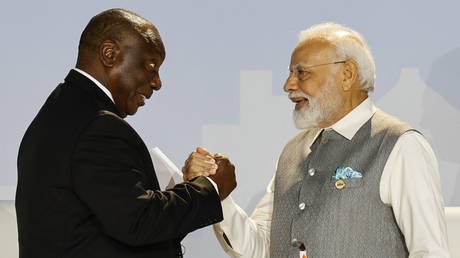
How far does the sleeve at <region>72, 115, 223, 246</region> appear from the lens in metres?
1.59

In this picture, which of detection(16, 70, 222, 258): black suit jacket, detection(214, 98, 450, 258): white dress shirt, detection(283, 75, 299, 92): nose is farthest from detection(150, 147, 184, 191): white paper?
detection(214, 98, 450, 258): white dress shirt

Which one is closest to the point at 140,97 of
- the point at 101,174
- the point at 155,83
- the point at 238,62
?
the point at 155,83

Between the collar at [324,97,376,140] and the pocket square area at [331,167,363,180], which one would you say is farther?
the collar at [324,97,376,140]

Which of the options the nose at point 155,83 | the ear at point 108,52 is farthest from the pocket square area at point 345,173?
the ear at point 108,52

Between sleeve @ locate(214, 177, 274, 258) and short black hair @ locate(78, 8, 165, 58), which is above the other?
short black hair @ locate(78, 8, 165, 58)

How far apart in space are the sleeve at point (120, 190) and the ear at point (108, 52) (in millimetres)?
167

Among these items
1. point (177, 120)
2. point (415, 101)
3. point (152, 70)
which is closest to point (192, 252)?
point (177, 120)

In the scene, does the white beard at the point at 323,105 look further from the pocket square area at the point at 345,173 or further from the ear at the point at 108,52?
the ear at the point at 108,52

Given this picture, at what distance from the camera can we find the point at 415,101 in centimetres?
431

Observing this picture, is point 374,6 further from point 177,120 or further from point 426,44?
point 177,120

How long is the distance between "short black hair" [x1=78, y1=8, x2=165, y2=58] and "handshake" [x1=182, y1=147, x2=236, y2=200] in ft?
1.40

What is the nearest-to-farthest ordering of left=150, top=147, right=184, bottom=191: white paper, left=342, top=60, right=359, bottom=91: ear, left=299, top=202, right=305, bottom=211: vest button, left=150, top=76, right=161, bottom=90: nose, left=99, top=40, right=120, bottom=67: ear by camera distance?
left=99, top=40, right=120, bottom=67: ear < left=150, top=76, right=161, bottom=90: nose < left=299, top=202, right=305, bottom=211: vest button < left=342, top=60, right=359, bottom=91: ear < left=150, top=147, right=184, bottom=191: white paper

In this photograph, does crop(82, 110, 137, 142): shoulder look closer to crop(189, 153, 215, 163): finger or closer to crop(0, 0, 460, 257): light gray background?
crop(189, 153, 215, 163): finger

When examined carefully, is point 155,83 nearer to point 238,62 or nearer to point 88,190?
point 88,190
